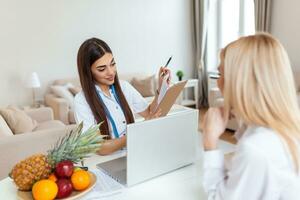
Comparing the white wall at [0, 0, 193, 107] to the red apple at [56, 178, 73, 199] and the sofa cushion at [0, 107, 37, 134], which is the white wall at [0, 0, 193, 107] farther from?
the red apple at [56, 178, 73, 199]

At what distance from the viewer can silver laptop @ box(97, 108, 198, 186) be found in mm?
1169

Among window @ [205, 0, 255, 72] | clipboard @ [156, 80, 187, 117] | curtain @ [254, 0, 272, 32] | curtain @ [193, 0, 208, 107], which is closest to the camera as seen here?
clipboard @ [156, 80, 187, 117]

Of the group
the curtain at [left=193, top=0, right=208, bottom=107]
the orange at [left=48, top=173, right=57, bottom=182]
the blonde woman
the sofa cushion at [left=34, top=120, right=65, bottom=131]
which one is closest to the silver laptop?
the orange at [left=48, top=173, right=57, bottom=182]

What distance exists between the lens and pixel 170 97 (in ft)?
4.81

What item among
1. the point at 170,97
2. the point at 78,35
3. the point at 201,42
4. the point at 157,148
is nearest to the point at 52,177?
the point at 157,148

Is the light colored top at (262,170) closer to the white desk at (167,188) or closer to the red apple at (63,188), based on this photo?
the white desk at (167,188)

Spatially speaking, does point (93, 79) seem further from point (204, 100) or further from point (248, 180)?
point (204, 100)

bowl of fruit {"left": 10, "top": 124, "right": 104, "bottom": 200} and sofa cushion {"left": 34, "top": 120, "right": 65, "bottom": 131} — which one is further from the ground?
bowl of fruit {"left": 10, "top": 124, "right": 104, "bottom": 200}

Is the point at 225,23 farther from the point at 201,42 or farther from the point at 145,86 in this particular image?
the point at 145,86

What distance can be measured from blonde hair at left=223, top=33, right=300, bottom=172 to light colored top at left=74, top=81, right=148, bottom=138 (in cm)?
92

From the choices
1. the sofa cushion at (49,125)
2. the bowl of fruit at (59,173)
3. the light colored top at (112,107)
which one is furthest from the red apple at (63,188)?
the sofa cushion at (49,125)

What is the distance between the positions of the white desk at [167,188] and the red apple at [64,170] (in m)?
0.16

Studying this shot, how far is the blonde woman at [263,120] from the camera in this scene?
2.63 feet

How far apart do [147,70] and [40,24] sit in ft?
6.36
